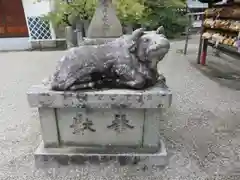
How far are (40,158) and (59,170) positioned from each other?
0.10 meters

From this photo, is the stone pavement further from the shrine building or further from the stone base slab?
the shrine building

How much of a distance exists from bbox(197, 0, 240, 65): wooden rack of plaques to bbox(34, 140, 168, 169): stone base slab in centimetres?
141

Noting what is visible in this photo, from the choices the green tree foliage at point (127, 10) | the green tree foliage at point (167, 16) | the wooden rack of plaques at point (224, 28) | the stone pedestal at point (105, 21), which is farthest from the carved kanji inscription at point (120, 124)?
the green tree foliage at point (167, 16)

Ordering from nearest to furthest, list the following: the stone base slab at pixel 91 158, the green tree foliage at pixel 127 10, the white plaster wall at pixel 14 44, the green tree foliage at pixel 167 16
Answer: the stone base slab at pixel 91 158
the green tree foliage at pixel 127 10
the white plaster wall at pixel 14 44
the green tree foliage at pixel 167 16

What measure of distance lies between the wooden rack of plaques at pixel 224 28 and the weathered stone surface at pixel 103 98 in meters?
1.40

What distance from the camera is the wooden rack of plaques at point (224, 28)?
7.59 ft

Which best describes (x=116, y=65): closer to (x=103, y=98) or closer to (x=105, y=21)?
(x=103, y=98)

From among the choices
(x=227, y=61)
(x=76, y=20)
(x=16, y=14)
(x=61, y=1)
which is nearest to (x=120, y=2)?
(x=76, y=20)

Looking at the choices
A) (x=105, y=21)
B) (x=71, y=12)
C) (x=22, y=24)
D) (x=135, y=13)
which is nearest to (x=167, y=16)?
(x=135, y=13)

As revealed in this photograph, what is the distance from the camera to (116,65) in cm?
108

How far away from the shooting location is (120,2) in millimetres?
3117

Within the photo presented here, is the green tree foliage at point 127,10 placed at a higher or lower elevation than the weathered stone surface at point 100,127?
higher

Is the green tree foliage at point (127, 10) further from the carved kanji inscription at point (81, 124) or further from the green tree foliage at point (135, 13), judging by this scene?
the carved kanji inscription at point (81, 124)

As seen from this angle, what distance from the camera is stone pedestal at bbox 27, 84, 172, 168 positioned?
107cm
